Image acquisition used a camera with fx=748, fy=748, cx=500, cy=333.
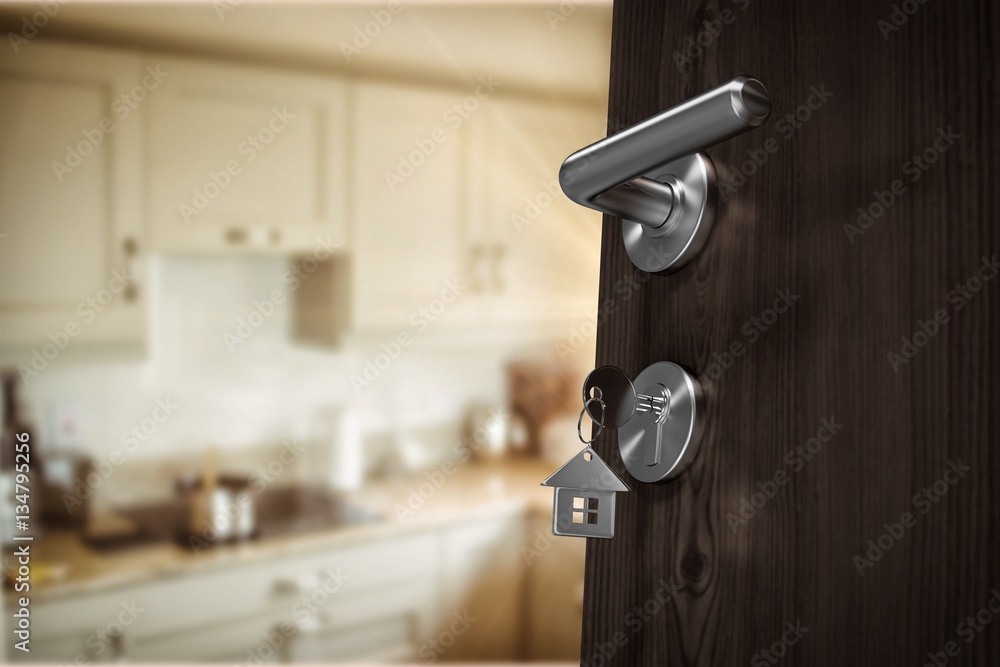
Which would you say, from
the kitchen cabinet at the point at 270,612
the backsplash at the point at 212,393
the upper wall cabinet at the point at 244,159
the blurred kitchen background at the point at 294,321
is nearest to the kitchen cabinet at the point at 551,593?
the blurred kitchen background at the point at 294,321

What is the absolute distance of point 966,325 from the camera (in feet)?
0.67

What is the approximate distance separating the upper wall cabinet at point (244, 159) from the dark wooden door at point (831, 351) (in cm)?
177

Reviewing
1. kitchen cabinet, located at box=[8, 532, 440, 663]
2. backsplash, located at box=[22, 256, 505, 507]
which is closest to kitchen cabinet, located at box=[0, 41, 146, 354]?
backsplash, located at box=[22, 256, 505, 507]

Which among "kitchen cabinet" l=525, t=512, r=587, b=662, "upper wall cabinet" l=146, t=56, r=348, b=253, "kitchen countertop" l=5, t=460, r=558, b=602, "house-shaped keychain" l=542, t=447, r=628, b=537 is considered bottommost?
"kitchen cabinet" l=525, t=512, r=587, b=662

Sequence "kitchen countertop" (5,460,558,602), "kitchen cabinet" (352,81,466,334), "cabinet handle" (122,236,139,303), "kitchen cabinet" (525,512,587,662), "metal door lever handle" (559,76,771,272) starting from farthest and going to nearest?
Answer: 1. "kitchen cabinet" (525,512,587,662)
2. "kitchen cabinet" (352,81,466,334)
3. "cabinet handle" (122,236,139,303)
4. "kitchen countertop" (5,460,558,602)
5. "metal door lever handle" (559,76,771,272)

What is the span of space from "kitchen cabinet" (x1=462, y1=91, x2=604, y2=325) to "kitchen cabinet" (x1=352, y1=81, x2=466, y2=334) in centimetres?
7

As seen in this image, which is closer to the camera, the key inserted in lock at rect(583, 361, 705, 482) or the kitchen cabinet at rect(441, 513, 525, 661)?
the key inserted in lock at rect(583, 361, 705, 482)

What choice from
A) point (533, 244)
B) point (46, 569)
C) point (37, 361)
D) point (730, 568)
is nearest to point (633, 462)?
point (730, 568)

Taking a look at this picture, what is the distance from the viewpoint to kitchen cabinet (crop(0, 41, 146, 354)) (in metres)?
1.73

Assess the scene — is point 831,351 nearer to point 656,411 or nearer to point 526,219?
point 656,411

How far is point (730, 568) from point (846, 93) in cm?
16

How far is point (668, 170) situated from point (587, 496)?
0.13m

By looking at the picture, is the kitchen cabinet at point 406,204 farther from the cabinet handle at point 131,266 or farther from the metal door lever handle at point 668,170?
the metal door lever handle at point 668,170

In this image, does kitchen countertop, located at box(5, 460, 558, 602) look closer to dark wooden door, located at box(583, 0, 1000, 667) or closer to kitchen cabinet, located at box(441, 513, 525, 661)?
kitchen cabinet, located at box(441, 513, 525, 661)
